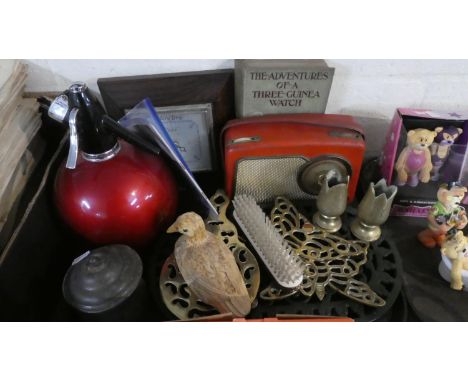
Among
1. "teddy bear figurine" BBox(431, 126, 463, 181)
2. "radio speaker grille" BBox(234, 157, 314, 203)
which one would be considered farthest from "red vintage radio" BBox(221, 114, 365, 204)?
"teddy bear figurine" BBox(431, 126, 463, 181)

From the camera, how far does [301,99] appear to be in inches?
24.5

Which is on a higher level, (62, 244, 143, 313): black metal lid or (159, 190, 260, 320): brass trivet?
(62, 244, 143, 313): black metal lid

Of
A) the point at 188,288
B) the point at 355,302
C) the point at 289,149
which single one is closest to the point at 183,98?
the point at 289,149

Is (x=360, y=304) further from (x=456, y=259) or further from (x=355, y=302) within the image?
(x=456, y=259)

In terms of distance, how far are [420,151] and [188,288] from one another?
0.43 m

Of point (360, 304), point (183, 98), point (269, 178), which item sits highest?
point (183, 98)

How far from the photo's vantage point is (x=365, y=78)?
645 mm

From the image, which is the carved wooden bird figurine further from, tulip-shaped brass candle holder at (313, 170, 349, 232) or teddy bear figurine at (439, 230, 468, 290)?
teddy bear figurine at (439, 230, 468, 290)

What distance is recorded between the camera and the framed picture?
2.05 feet

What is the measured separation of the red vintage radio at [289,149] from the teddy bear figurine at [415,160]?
0.08 metres

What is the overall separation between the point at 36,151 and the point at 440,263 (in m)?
0.68

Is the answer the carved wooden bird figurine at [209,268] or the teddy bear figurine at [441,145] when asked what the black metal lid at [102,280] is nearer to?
the carved wooden bird figurine at [209,268]

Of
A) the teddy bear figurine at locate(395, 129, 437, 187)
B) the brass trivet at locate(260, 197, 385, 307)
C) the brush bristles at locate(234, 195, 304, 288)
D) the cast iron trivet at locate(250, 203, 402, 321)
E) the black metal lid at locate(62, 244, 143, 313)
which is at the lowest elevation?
the cast iron trivet at locate(250, 203, 402, 321)

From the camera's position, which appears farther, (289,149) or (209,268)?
(289,149)
